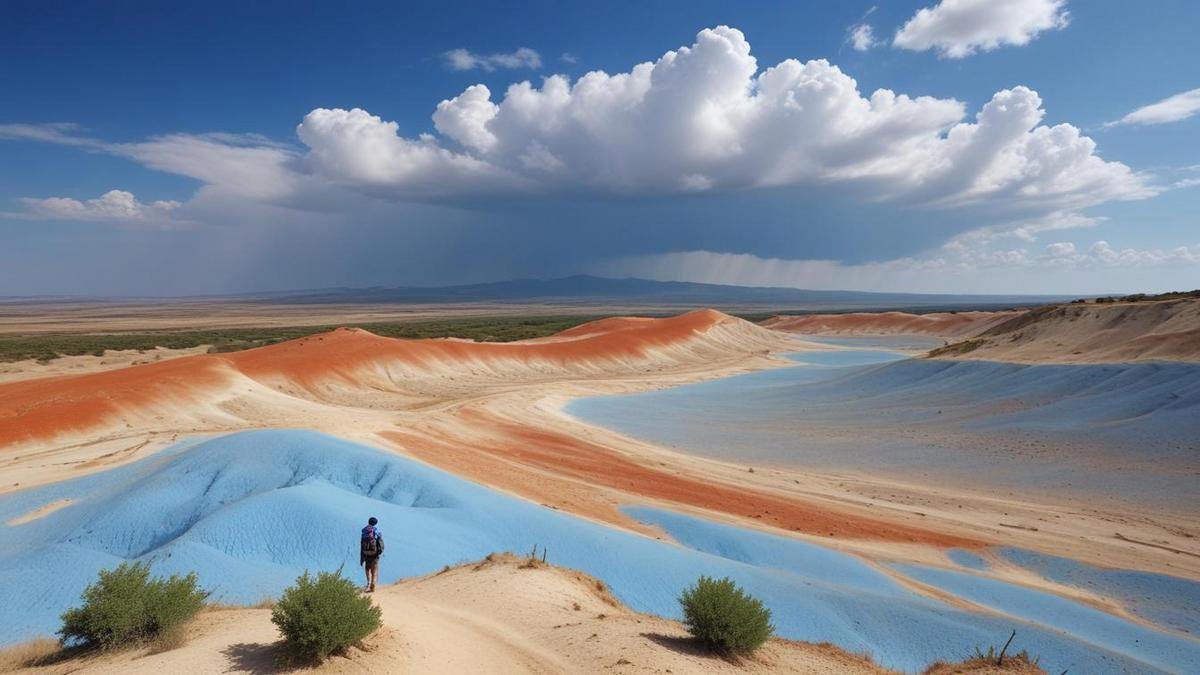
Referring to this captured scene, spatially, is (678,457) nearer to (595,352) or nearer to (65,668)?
(65,668)

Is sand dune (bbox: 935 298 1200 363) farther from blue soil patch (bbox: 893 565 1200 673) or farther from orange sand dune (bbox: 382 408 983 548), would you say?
blue soil patch (bbox: 893 565 1200 673)

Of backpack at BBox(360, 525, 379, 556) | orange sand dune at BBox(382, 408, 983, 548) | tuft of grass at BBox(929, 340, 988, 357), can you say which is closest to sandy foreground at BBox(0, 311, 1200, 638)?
orange sand dune at BBox(382, 408, 983, 548)

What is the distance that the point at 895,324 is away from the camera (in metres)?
126

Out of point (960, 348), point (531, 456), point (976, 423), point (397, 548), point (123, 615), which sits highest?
point (960, 348)

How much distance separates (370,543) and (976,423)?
107 feet

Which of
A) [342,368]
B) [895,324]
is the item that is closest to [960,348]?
[342,368]

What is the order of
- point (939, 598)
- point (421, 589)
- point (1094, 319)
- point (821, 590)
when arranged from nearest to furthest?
point (421, 589) < point (821, 590) < point (939, 598) < point (1094, 319)

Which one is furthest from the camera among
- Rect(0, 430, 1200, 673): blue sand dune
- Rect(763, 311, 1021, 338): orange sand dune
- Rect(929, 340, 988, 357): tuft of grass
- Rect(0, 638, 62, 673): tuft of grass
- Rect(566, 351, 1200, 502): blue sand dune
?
Rect(763, 311, 1021, 338): orange sand dune

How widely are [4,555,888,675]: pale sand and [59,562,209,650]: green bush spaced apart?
11.6 inches

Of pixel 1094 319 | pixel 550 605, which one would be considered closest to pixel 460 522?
pixel 550 605

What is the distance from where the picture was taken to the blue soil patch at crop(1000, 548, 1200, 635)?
576 inches

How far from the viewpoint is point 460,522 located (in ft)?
54.1

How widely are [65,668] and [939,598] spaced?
1662 centimetres

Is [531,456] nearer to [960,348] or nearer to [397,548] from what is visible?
[397,548]
